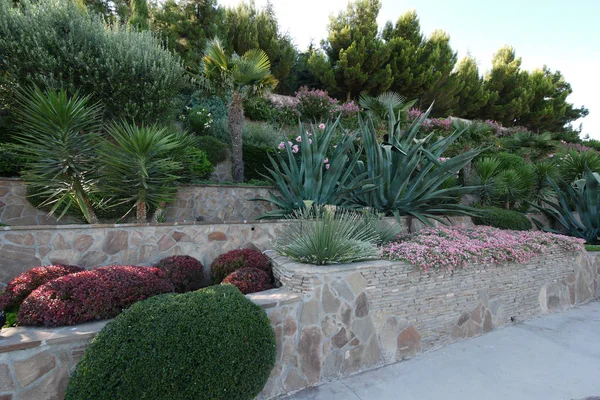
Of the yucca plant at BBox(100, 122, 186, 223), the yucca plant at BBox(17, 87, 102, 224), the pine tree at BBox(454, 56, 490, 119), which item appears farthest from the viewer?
the pine tree at BBox(454, 56, 490, 119)

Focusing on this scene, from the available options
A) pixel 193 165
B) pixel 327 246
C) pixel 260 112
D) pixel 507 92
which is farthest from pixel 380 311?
pixel 507 92

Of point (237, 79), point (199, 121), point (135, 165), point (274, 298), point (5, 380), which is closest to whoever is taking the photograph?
point (5, 380)

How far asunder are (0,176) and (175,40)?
11.0 meters

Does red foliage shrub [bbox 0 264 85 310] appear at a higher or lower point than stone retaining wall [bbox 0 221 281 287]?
lower

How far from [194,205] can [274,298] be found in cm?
493

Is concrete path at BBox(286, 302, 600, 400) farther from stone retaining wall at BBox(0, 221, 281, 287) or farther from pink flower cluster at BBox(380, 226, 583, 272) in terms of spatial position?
stone retaining wall at BBox(0, 221, 281, 287)

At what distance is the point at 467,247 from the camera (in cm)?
456

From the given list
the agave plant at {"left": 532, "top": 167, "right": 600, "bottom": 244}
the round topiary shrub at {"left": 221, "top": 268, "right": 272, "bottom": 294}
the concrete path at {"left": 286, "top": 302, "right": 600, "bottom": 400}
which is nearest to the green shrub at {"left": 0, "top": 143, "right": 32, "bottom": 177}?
the round topiary shrub at {"left": 221, "top": 268, "right": 272, "bottom": 294}

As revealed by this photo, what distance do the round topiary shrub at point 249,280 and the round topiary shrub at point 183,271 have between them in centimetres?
58

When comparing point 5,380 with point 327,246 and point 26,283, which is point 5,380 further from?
point 327,246

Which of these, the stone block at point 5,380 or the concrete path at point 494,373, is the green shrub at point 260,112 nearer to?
the concrete path at point 494,373

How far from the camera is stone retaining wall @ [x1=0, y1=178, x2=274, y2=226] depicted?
613cm

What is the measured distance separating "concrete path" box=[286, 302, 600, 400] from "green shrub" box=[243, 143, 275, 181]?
23.8ft

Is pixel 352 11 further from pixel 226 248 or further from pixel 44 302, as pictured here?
pixel 44 302
